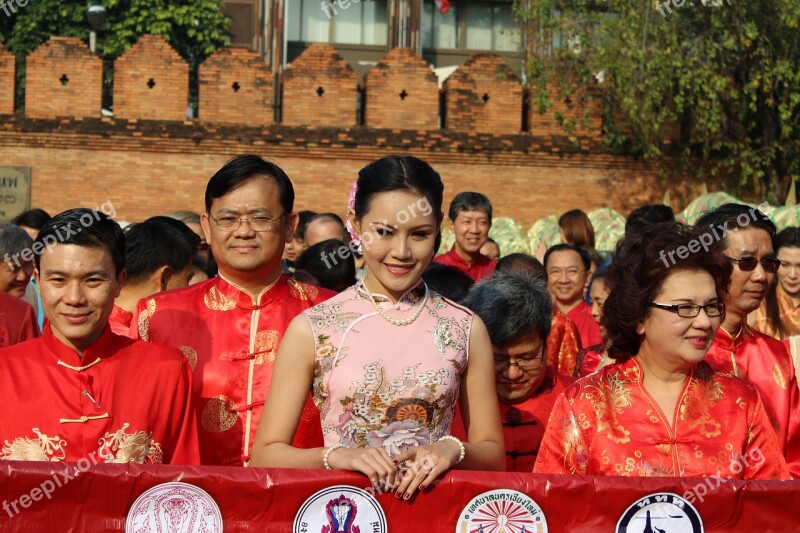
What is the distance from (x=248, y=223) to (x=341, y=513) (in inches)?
44.3

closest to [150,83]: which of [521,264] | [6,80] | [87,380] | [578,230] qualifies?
[6,80]

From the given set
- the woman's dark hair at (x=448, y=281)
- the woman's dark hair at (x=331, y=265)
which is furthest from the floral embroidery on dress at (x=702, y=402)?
the woman's dark hair at (x=331, y=265)

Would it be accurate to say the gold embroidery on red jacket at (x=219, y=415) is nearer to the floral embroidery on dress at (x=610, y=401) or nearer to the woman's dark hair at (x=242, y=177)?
the woman's dark hair at (x=242, y=177)

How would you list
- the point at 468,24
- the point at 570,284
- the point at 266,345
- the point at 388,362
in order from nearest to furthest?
the point at 388,362
the point at 266,345
the point at 570,284
the point at 468,24

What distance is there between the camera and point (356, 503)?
2.85 metres

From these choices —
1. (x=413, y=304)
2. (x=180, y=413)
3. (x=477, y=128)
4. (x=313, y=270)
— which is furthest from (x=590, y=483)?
(x=477, y=128)

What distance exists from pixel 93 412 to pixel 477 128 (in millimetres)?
13786

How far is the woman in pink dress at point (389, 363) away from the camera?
9.63ft

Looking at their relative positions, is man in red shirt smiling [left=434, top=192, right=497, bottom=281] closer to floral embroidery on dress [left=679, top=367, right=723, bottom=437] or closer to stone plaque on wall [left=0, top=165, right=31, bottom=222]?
floral embroidery on dress [left=679, top=367, right=723, bottom=437]

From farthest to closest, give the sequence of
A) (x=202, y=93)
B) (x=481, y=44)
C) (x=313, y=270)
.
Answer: (x=481, y=44)
(x=202, y=93)
(x=313, y=270)

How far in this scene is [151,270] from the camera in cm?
477

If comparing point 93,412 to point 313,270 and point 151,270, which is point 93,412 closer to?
point 151,270

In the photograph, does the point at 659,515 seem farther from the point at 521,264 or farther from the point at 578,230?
the point at 578,230

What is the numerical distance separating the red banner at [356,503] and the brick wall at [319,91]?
13.9m
